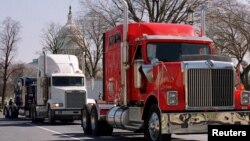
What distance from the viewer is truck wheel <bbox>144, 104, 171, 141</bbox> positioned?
14.3 m

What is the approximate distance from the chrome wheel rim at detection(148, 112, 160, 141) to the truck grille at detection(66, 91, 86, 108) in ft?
50.3

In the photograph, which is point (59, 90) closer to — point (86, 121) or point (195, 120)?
point (86, 121)

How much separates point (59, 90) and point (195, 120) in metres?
17.2

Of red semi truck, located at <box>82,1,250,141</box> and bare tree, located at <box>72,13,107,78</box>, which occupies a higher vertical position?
bare tree, located at <box>72,13,107,78</box>

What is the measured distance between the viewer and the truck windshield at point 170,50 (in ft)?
52.7

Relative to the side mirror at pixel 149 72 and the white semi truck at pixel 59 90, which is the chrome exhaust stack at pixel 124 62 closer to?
the side mirror at pixel 149 72

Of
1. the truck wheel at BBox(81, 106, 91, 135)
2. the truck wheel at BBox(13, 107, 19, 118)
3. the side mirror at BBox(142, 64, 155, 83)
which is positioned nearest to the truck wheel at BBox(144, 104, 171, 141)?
the side mirror at BBox(142, 64, 155, 83)

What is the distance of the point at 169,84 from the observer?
14.5 m

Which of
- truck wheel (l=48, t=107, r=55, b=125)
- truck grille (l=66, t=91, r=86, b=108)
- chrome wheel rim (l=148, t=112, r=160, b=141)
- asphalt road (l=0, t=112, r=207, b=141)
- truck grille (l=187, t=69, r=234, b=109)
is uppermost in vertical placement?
truck grille (l=187, t=69, r=234, b=109)

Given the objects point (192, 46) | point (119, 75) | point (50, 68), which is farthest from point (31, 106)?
point (192, 46)

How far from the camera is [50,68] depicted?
105ft

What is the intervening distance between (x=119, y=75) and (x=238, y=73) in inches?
188

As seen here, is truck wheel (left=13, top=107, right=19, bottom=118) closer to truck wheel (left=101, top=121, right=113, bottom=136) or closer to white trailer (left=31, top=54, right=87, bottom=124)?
white trailer (left=31, top=54, right=87, bottom=124)

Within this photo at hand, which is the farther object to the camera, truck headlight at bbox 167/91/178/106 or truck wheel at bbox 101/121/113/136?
truck wheel at bbox 101/121/113/136
